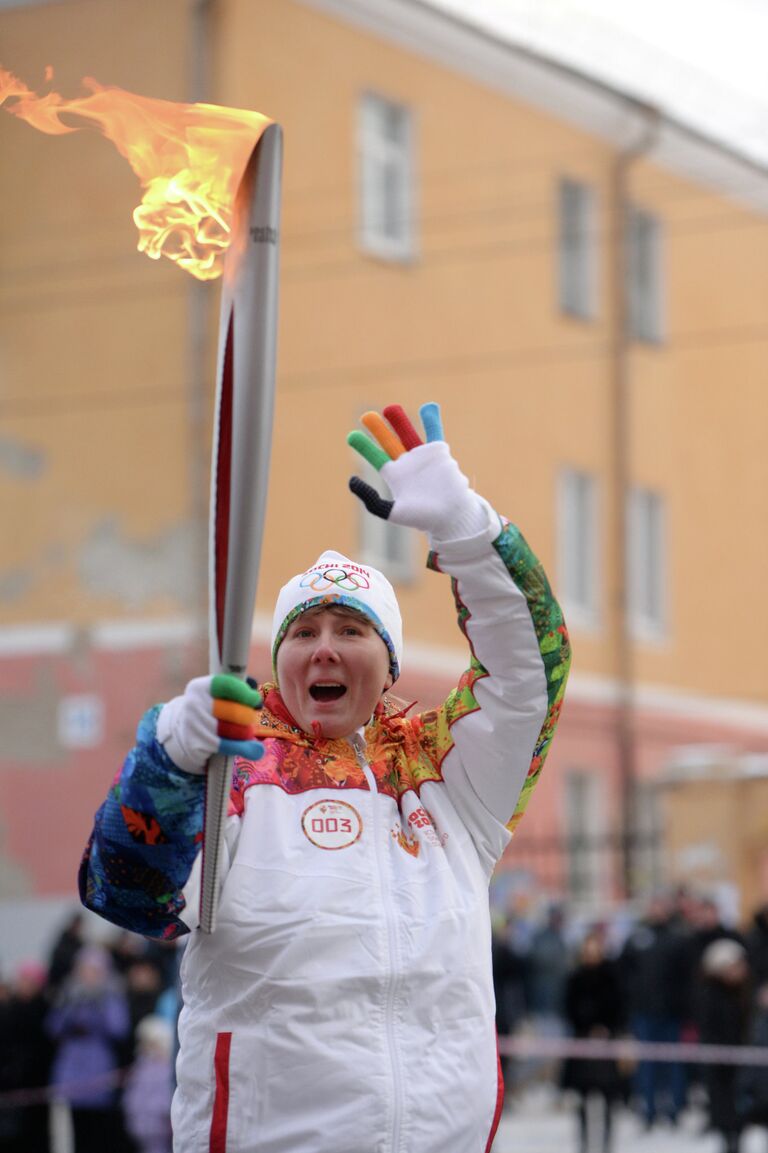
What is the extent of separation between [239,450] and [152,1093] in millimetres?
6630

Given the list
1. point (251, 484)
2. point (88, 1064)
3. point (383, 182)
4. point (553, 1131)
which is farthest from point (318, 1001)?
point (383, 182)

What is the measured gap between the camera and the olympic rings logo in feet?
9.77

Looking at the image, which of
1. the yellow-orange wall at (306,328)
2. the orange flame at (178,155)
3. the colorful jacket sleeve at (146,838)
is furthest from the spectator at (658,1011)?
the colorful jacket sleeve at (146,838)

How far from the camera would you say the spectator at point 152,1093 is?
8.72m

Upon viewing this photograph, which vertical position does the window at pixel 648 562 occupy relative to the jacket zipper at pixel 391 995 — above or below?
above

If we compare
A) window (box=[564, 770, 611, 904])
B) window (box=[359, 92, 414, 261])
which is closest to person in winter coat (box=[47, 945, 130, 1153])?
window (box=[564, 770, 611, 904])

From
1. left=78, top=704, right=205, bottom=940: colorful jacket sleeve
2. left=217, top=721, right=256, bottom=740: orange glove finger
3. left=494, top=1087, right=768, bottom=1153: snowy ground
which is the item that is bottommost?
left=494, top=1087, right=768, bottom=1153: snowy ground

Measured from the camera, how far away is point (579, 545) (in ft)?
58.7

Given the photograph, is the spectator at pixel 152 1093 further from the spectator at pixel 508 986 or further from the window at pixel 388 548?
the window at pixel 388 548

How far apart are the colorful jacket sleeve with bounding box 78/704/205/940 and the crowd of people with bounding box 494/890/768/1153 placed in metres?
6.43

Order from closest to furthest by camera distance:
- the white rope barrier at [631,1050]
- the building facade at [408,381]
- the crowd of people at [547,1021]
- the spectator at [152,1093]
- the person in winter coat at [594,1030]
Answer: the spectator at [152,1093] → the crowd of people at [547,1021] → the white rope barrier at [631,1050] → the person in winter coat at [594,1030] → the building facade at [408,381]

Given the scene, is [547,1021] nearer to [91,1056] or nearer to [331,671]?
[91,1056]

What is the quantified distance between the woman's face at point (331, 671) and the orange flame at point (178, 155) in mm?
553

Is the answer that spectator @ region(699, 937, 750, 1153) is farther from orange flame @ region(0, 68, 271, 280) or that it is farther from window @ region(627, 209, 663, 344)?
window @ region(627, 209, 663, 344)
